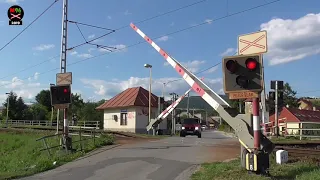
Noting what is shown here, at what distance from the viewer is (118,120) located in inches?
2336

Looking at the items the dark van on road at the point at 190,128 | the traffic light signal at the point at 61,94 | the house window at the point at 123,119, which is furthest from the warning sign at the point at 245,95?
the house window at the point at 123,119

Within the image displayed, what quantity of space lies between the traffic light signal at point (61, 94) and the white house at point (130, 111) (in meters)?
34.8

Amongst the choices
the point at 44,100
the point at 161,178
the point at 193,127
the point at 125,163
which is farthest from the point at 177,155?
the point at 44,100

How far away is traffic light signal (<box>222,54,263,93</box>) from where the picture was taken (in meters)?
9.93

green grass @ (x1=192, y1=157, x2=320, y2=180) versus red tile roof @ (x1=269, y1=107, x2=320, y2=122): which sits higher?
red tile roof @ (x1=269, y1=107, x2=320, y2=122)

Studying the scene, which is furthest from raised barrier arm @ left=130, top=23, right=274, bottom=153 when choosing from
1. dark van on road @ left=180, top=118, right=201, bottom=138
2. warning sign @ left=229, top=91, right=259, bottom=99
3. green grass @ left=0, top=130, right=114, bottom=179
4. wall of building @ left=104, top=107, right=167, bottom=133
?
wall of building @ left=104, top=107, right=167, bottom=133

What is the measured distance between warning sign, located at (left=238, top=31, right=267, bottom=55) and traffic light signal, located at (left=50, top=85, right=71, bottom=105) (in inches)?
471

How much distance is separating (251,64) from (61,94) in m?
12.8

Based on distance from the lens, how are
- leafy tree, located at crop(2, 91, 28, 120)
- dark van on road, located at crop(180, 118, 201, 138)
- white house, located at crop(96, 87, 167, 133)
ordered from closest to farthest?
dark van on road, located at crop(180, 118, 201, 138), white house, located at crop(96, 87, 167, 133), leafy tree, located at crop(2, 91, 28, 120)

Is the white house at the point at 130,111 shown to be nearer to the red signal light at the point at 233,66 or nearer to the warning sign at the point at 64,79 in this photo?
the warning sign at the point at 64,79

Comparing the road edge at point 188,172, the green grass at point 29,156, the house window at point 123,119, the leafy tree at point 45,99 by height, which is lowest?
the green grass at point 29,156

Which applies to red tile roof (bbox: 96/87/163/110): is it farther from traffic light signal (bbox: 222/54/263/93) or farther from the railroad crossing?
→ traffic light signal (bbox: 222/54/263/93)

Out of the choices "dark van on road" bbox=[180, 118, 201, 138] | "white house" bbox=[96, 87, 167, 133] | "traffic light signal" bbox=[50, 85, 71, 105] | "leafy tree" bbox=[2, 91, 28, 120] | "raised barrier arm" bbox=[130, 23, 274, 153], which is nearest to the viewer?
"raised barrier arm" bbox=[130, 23, 274, 153]

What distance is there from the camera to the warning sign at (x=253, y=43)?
32.8 feet
